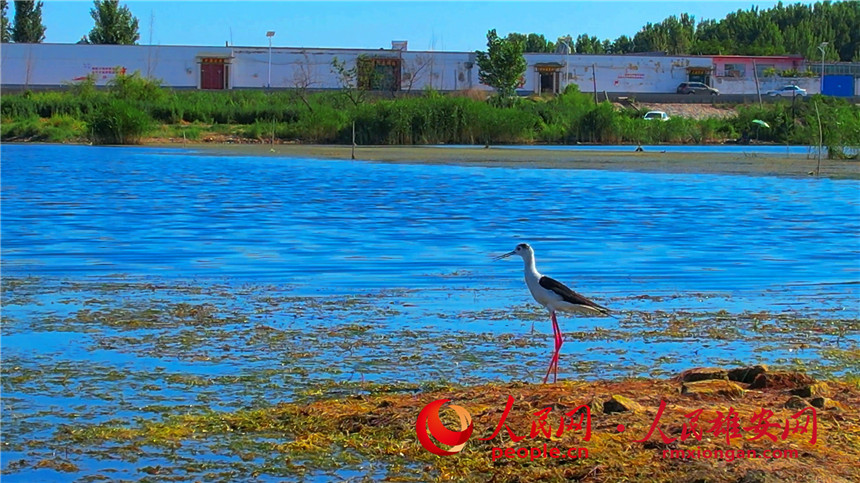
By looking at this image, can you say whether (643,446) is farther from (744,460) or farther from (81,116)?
(81,116)

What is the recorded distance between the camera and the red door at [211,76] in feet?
294

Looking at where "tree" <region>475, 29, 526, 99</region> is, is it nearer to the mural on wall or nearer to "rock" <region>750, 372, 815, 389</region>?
the mural on wall

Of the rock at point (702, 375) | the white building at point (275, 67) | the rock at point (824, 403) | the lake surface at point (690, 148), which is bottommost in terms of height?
the rock at point (702, 375)

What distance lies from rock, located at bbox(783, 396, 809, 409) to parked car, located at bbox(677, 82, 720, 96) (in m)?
92.9

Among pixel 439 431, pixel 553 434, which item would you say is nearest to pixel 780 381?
pixel 553 434

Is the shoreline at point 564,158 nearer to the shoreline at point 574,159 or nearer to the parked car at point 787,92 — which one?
the shoreline at point 574,159

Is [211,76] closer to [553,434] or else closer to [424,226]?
[424,226]

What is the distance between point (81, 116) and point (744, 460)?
213 feet

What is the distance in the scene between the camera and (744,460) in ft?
20.9

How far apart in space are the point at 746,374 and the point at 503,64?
80152mm

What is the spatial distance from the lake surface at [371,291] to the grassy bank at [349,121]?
32052 mm

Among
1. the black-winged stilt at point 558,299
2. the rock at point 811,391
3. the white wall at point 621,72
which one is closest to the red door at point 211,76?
the white wall at point 621,72

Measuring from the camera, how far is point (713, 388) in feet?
25.8

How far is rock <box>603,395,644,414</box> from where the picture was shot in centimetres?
722
